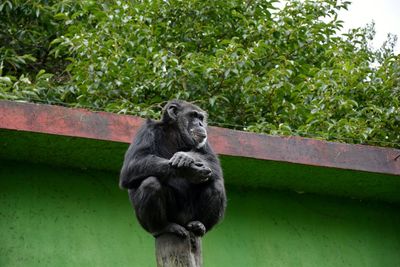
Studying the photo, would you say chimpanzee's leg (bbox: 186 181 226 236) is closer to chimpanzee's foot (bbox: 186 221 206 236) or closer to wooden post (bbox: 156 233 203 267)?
chimpanzee's foot (bbox: 186 221 206 236)

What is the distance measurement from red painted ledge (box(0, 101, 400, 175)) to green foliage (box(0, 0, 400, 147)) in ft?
5.41

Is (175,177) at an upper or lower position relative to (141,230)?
upper

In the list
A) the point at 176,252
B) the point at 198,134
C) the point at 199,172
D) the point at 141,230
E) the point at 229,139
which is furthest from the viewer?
the point at 141,230

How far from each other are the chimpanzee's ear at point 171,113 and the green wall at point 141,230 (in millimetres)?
1565

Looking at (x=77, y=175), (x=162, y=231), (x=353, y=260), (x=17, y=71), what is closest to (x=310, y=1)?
(x=17, y=71)

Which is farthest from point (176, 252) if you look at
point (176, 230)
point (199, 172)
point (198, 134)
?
point (198, 134)

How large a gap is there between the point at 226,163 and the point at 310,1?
5.96 metres

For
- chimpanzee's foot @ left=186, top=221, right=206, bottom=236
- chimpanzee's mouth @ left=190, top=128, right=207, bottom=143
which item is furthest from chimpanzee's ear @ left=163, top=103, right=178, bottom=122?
chimpanzee's foot @ left=186, top=221, right=206, bottom=236

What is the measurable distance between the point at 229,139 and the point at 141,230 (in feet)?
3.80

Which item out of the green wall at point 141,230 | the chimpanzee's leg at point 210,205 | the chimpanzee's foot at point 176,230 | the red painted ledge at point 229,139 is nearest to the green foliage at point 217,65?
the green wall at point 141,230

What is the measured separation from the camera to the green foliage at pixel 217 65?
910cm

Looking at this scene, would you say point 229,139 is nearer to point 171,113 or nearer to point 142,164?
point 171,113

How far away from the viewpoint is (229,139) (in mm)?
5758

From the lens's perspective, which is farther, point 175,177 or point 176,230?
point 175,177
